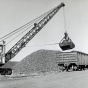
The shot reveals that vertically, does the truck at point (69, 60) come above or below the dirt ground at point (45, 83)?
above

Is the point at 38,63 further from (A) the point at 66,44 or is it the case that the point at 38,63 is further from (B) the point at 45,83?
(B) the point at 45,83

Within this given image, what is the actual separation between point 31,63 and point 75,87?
1632 cm

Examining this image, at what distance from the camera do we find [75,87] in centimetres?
600

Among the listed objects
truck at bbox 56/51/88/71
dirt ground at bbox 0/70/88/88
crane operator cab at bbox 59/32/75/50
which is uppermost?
crane operator cab at bbox 59/32/75/50

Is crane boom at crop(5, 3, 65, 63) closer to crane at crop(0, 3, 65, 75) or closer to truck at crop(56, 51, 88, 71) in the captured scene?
crane at crop(0, 3, 65, 75)

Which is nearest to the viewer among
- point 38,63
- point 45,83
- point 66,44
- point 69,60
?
point 45,83

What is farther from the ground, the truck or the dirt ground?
the truck

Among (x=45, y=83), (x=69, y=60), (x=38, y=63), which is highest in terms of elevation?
(x=69, y=60)

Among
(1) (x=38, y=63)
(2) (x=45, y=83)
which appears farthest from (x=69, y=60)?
(2) (x=45, y=83)

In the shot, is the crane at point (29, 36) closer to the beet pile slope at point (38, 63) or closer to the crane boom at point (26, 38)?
the crane boom at point (26, 38)

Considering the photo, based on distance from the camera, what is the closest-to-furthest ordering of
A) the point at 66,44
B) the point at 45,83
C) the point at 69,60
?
1. the point at 45,83
2. the point at 66,44
3. the point at 69,60

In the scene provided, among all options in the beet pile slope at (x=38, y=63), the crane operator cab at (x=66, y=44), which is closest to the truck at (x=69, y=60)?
the beet pile slope at (x=38, y=63)

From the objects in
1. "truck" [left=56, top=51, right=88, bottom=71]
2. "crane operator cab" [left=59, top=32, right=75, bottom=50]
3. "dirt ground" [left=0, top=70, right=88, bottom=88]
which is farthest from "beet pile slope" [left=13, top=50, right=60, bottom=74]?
"dirt ground" [left=0, top=70, right=88, bottom=88]

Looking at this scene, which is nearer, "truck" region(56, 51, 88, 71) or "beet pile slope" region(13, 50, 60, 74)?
"truck" region(56, 51, 88, 71)
